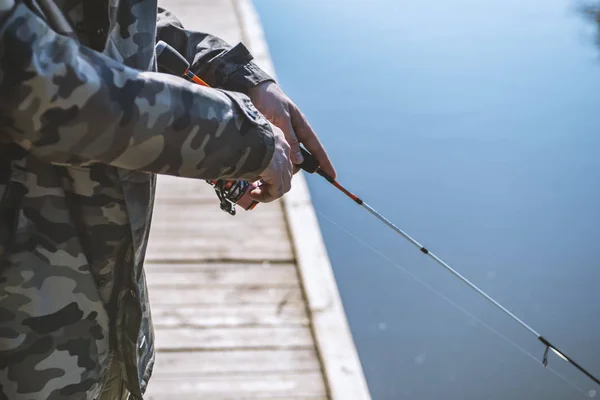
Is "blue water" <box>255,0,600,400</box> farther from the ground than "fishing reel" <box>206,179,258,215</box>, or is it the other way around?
"fishing reel" <box>206,179,258,215</box>

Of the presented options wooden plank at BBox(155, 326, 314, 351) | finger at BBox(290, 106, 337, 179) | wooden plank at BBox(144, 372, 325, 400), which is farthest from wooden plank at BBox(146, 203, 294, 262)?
finger at BBox(290, 106, 337, 179)

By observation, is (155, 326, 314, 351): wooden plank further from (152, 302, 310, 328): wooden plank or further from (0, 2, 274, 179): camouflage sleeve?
(0, 2, 274, 179): camouflage sleeve

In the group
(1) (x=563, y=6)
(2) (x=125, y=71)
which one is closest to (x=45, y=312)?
(2) (x=125, y=71)

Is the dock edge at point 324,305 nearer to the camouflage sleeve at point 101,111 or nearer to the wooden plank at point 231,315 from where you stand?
the wooden plank at point 231,315

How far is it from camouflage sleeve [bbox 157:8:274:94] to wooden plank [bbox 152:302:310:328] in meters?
1.35

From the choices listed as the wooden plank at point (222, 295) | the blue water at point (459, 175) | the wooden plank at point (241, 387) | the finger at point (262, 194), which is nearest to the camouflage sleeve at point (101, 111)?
the finger at point (262, 194)

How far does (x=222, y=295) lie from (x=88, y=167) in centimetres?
177

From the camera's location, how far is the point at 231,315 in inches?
110

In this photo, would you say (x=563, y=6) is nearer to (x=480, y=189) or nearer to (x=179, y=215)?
(x=480, y=189)

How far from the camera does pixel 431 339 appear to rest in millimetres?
3432

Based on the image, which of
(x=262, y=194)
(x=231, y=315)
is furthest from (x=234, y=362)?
(x=262, y=194)

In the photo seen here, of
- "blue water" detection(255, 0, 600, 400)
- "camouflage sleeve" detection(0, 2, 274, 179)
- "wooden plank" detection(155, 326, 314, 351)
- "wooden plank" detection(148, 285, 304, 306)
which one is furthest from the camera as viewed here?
"blue water" detection(255, 0, 600, 400)

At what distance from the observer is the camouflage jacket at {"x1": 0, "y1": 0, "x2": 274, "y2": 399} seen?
0.98 metres

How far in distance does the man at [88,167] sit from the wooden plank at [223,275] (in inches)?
63.3
